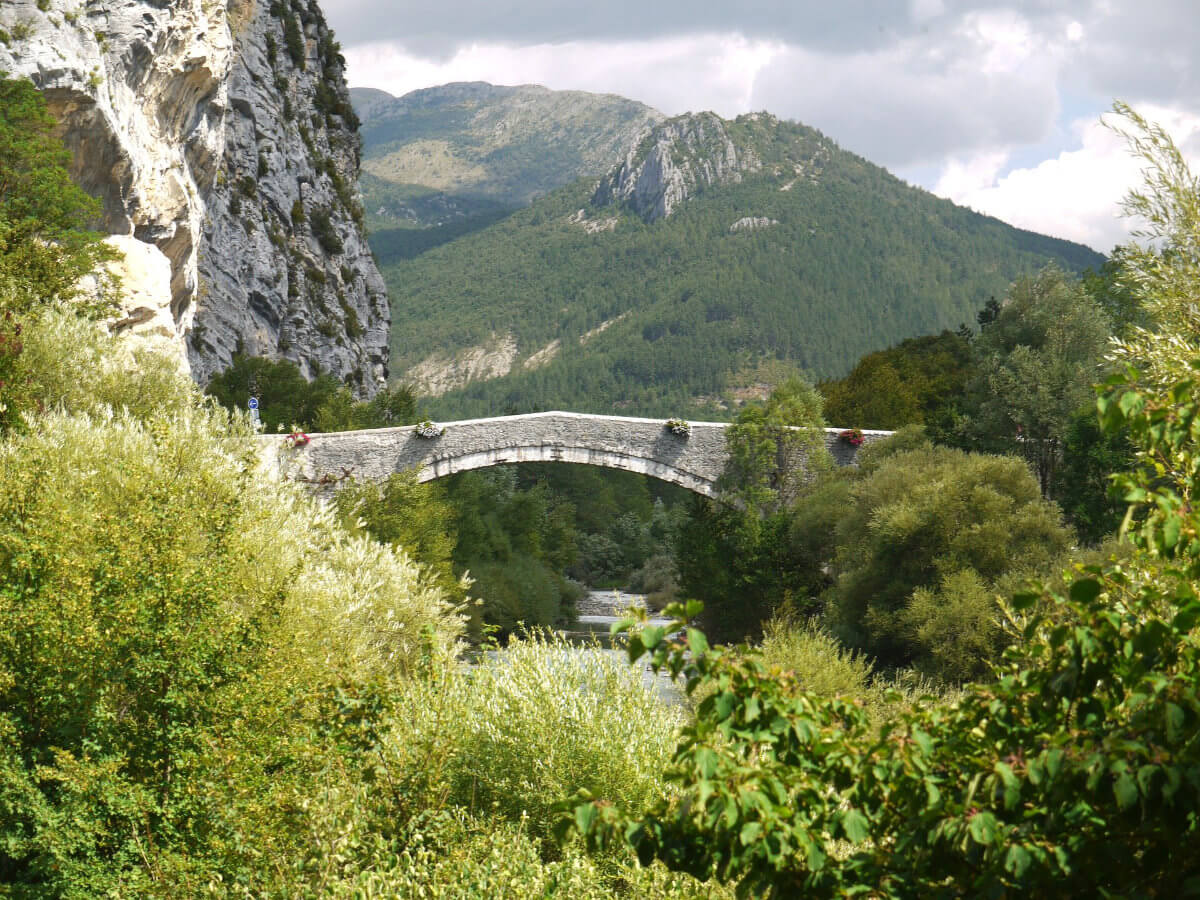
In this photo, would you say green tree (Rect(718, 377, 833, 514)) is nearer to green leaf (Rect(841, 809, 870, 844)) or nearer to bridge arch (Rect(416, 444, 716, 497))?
bridge arch (Rect(416, 444, 716, 497))

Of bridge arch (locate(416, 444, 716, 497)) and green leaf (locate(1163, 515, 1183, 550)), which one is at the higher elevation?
green leaf (locate(1163, 515, 1183, 550))

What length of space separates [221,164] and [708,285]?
79.8 m

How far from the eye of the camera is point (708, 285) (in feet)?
365

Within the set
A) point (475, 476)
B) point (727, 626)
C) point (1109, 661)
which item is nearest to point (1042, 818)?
point (1109, 661)

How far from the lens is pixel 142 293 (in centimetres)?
2295

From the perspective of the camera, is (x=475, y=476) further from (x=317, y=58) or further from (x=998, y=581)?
(x=998, y=581)

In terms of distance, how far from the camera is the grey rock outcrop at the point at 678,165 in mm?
133250

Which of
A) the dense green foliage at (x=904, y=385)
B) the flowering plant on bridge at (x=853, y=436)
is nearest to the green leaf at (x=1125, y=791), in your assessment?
the flowering plant on bridge at (x=853, y=436)

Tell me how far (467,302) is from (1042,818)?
127110 mm

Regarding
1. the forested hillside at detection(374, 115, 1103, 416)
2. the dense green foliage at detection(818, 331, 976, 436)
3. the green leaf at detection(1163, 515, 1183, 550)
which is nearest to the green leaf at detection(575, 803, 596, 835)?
the green leaf at detection(1163, 515, 1183, 550)

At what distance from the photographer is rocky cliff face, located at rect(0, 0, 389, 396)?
21.0m

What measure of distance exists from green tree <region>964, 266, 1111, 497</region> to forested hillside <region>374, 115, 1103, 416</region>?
202 feet

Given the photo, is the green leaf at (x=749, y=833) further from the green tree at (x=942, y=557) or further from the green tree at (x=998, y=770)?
the green tree at (x=942, y=557)

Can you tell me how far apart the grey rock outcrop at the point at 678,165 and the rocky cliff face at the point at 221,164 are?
283 feet
